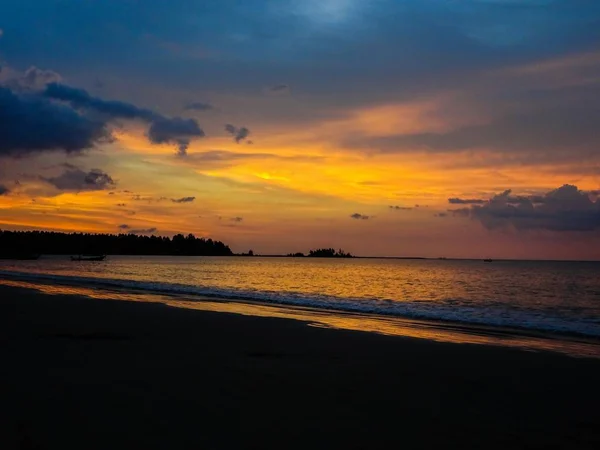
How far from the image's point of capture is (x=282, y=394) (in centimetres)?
815

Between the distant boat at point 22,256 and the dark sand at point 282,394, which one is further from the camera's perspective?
the distant boat at point 22,256

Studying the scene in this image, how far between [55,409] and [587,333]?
19.6 meters

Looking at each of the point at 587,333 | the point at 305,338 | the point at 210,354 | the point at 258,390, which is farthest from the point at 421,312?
the point at 258,390

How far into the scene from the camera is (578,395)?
9.04 metres

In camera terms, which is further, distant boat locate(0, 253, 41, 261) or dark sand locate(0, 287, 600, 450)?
distant boat locate(0, 253, 41, 261)

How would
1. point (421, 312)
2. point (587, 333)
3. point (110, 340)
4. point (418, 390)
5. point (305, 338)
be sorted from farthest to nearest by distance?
point (421, 312), point (587, 333), point (305, 338), point (110, 340), point (418, 390)

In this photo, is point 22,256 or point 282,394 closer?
point 282,394

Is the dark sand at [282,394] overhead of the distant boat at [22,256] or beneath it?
overhead

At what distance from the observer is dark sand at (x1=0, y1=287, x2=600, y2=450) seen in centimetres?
616

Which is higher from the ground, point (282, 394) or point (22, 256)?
point (282, 394)

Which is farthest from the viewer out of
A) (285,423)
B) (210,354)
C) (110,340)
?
(110,340)

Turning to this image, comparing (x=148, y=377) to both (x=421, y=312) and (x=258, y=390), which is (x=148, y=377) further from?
(x=421, y=312)

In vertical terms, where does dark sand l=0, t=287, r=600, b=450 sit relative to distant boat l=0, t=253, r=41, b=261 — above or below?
above

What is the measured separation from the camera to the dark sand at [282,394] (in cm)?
616
